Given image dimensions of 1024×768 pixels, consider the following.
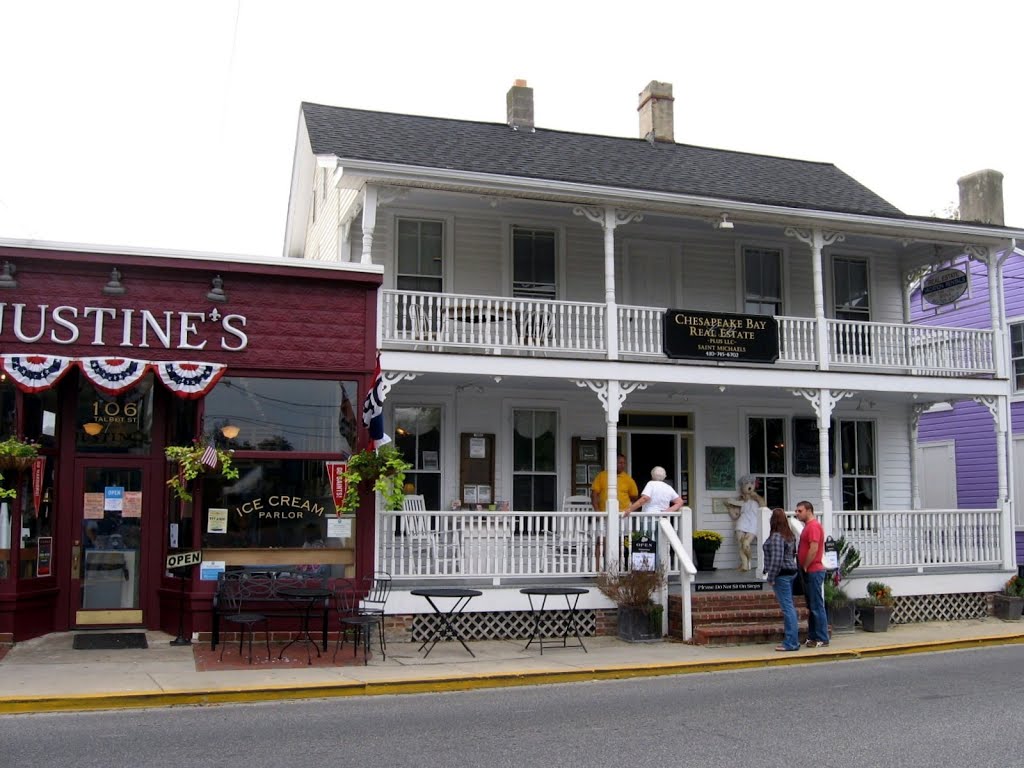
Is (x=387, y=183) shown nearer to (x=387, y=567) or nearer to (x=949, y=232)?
(x=387, y=567)

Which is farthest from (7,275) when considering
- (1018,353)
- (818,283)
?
(1018,353)

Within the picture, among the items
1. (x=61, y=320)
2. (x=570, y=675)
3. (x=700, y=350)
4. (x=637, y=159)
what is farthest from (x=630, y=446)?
(x=61, y=320)

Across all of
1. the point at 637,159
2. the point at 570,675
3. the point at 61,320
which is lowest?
the point at 570,675

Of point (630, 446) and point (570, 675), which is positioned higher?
point (630, 446)

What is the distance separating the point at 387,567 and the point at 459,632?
1266mm

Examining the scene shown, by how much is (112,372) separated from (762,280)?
35.6ft

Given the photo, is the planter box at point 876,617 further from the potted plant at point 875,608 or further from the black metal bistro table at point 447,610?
the black metal bistro table at point 447,610

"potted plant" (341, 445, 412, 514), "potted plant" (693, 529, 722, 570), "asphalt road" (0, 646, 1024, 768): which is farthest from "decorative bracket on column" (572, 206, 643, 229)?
"asphalt road" (0, 646, 1024, 768)

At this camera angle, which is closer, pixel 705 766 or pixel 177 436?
pixel 705 766

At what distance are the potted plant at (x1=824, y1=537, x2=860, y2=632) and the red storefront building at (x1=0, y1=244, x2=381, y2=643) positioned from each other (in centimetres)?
641

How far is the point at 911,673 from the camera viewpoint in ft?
37.4

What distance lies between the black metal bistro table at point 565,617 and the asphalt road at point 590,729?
1832 mm

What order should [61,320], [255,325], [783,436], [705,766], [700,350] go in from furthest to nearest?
[783,436] < [700,350] < [255,325] < [61,320] < [705,766]

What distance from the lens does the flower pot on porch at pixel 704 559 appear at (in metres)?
16.7
